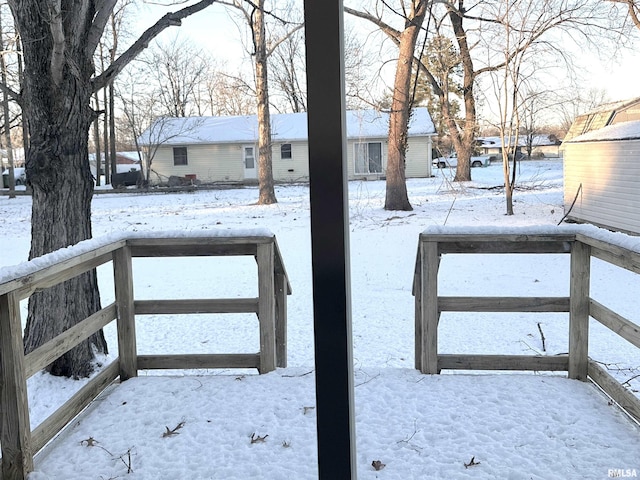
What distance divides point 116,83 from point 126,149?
11911 millimetres

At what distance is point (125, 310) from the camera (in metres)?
2.94

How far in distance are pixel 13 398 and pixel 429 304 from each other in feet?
5.78

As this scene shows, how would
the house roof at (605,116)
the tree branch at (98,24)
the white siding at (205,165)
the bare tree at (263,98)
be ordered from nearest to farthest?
the tree branch at (98,24)
the house roof at (605,116)
the bare tree at (263,98)
the white siding at (205,165)

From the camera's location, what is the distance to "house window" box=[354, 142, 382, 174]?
18.3 meters

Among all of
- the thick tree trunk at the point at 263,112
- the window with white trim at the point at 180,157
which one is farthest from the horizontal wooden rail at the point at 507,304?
the window with white trim at the point at 180,157

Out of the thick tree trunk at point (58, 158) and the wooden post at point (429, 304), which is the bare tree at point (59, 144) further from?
the wooden post at point (429, 304)

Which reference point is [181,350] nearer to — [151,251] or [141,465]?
[151,251]

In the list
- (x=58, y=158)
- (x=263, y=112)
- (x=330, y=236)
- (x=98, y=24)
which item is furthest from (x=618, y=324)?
(x=263, y=112)

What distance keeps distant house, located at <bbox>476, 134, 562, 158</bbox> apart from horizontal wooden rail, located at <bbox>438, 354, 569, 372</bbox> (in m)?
10.7

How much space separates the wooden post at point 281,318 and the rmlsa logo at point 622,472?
165cm

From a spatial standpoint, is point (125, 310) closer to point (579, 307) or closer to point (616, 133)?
point (579, 307)

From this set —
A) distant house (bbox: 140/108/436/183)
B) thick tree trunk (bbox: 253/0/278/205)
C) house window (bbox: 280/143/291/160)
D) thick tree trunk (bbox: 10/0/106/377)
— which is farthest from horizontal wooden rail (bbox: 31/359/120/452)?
house window (bbox: 280/143/291/160)

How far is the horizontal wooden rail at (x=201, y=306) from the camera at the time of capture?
9.64ft

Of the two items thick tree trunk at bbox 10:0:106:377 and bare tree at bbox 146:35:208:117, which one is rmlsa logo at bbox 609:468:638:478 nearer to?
thick tree trunk at bbox 10:0:106:377
